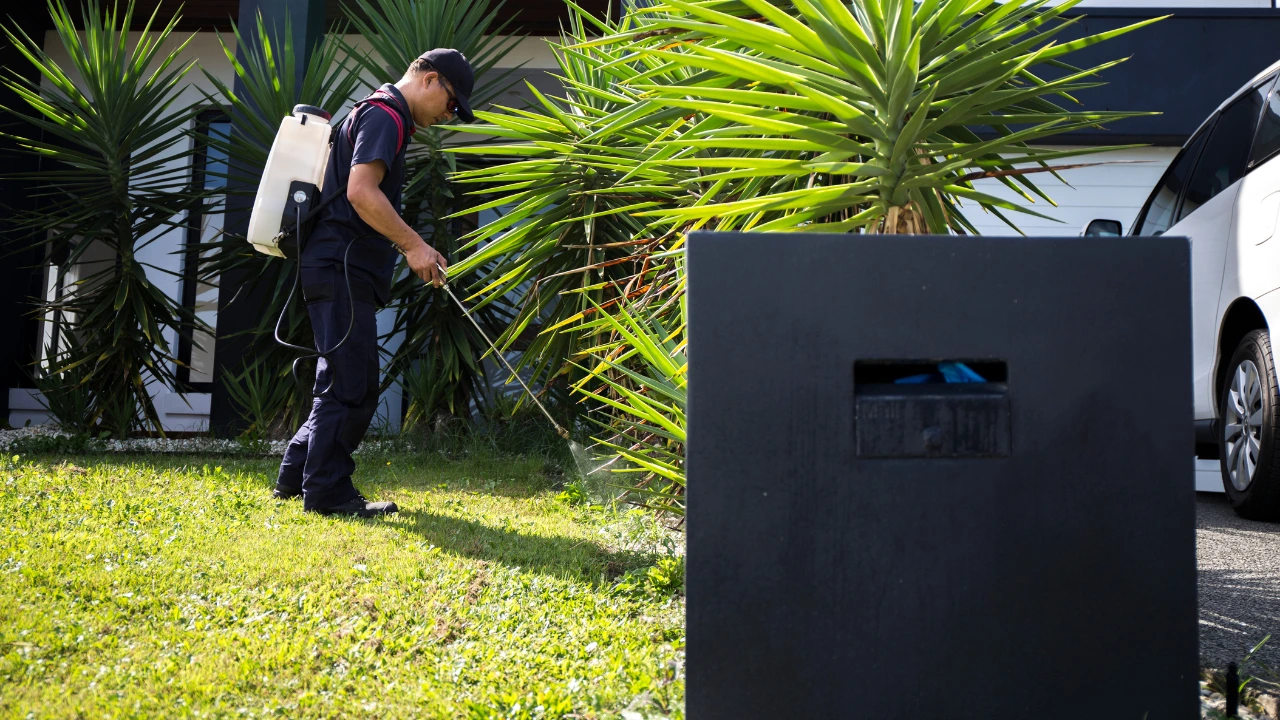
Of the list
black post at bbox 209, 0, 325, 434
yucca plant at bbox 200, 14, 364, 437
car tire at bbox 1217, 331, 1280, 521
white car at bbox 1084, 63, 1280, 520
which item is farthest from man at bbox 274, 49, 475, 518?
car tire at bbox 1217, 331, 1280, 521

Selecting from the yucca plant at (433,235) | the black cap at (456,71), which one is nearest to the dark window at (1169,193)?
the black cap at (456,71)

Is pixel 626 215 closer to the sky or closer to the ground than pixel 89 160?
closer to the ground

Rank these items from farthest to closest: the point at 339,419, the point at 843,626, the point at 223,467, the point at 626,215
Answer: the point at 223,467
the point at 626,215
the point at 339,419
the point at 843,626

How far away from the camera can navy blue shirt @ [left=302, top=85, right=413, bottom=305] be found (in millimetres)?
3240

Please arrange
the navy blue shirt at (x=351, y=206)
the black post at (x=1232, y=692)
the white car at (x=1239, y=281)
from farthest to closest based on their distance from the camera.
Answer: the white car at (x=1239, y=281), the navy blue shirt at (x=351, y=206), the black post at (x=1232, y=692)

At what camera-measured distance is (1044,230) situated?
648cm

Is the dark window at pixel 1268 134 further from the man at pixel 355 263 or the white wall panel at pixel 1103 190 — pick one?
the white wall panel at pixel 1103 190

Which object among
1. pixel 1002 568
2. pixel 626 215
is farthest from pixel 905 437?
pixel 626 215

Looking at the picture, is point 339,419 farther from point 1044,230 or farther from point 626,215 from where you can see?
point 1044,230

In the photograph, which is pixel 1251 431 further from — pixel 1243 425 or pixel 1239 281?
pixel 1239 281

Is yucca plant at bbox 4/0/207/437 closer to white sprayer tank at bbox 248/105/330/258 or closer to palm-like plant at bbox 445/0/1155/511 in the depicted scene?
white sprayer tank at bbox 248/105/330/258

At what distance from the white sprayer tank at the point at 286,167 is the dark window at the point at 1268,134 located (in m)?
3.37

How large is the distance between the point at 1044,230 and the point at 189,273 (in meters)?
5.54

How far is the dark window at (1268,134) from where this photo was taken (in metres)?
3.38
